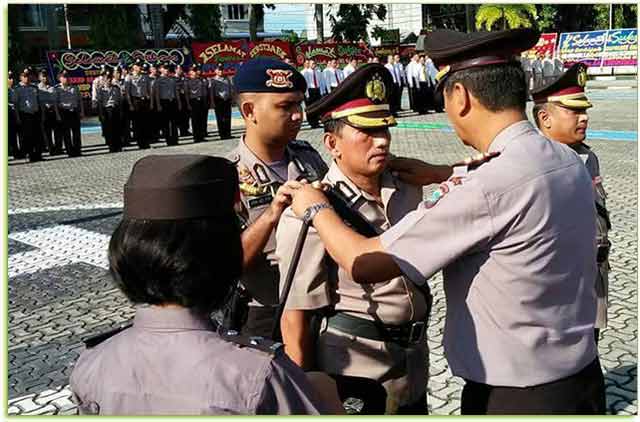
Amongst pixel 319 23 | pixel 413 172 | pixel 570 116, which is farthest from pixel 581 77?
pixel 319 23

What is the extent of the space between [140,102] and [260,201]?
15254 millimetres

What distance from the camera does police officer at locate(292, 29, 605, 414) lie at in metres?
1.83

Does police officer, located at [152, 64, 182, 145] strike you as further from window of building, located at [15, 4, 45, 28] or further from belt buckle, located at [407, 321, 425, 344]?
window of building, located at [15, 4, 45, 28]

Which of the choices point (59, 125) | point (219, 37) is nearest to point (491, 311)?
point (59, 125)

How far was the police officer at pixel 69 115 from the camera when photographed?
16.0 m

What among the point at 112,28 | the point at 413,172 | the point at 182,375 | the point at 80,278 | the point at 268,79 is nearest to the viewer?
the point at 182,375

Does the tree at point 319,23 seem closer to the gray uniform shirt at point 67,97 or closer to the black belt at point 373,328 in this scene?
the gray uniform shirt at point 67,97

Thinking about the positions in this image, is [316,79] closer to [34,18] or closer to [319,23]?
[319,23]

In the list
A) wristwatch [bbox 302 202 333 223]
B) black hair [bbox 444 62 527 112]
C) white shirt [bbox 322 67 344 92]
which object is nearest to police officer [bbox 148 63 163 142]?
white shirt [bbox 322 67 344 92]

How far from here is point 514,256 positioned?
6.06ft

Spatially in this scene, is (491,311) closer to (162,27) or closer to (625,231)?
(625,231)

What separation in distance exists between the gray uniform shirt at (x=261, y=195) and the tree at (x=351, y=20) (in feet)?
112

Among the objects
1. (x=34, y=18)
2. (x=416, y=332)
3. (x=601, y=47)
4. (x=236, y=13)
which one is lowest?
(x=416, y=332)

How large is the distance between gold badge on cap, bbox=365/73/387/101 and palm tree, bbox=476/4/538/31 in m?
39.1
